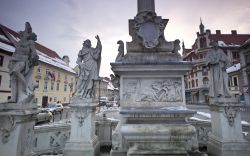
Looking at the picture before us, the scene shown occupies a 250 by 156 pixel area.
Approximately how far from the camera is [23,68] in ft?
12.3

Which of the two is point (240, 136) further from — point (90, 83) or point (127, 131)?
point (90, 83)

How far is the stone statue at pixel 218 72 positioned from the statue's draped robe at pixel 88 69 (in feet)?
11.4

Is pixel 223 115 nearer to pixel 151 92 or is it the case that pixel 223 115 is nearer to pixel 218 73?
pixel 218 73

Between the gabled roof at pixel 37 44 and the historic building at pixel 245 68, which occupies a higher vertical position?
the gabled roof at pixel 37 44

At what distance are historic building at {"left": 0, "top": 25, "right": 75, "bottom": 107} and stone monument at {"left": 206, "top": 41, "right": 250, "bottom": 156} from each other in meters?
15.1

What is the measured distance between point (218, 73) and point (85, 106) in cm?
409

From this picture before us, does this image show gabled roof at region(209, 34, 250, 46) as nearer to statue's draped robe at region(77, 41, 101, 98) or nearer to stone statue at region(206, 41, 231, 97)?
stone statue at region(206, 41, 231, 97)

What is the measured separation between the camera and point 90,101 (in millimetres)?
4762

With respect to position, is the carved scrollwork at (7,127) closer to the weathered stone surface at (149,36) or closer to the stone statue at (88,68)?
the stone statue at (88,68)

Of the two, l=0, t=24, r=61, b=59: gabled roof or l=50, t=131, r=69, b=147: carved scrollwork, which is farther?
l=0, t=24, r=61, b=59: gabled roof

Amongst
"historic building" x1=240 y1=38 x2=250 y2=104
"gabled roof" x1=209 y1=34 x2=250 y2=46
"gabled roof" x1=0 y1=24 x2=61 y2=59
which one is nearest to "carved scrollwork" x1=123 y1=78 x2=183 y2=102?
"gabled roof" x1=0 y1=24 x2=61 y2=59

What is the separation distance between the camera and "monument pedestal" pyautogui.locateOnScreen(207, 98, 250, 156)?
4.35m

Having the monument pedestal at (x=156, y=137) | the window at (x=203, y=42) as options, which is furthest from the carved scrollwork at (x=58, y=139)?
the window at (x=203, y=42)

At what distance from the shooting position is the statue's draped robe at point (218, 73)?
4617mm
